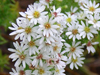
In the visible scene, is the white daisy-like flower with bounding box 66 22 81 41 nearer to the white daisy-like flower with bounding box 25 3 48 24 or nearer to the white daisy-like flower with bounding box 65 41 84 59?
the white daisy-like flower with bounding box 65 41 84 59

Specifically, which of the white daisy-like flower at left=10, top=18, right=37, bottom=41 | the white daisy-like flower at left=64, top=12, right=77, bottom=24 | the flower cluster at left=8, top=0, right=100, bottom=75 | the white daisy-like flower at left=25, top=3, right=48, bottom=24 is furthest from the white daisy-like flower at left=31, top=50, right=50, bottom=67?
the white daisy-like flower at left=64, top=12, right=77, bottom=24

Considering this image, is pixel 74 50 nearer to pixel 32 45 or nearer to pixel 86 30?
pixel 86 30

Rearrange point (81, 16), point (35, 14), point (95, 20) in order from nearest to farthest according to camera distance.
Answer: point (35, 14) < point (95, 20) < point (81, 16)

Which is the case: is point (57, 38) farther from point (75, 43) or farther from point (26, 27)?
point (75, 43)

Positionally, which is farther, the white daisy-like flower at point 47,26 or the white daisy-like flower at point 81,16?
the white daisy-like flower at point 81,16

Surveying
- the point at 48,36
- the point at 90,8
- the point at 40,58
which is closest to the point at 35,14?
the point at 48,36

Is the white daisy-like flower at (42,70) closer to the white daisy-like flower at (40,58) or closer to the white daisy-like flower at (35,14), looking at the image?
the white daisy-like flower at (40,58)

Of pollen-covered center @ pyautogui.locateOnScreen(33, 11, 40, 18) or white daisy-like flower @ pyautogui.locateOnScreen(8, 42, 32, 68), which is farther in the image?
white daisy-like flower @ pyautogui.locateOnScreen(8, 42, 32, 68)

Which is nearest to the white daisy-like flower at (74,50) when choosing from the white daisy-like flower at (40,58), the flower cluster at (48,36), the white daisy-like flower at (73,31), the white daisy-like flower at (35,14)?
the flower cluster at (48,36)
